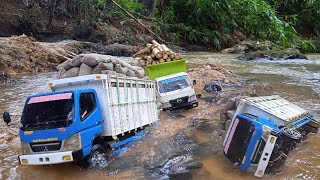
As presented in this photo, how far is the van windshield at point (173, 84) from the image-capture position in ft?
44.8

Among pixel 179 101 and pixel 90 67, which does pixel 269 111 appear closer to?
pixel 90 67

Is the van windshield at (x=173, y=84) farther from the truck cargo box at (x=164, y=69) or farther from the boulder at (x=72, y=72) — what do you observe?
the boulder at (x=72, y=72)

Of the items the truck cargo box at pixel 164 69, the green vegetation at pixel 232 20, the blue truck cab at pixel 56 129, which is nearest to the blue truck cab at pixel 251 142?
the blue truck cab at pixel 56 129

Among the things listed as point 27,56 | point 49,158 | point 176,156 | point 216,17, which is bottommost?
point 176,156

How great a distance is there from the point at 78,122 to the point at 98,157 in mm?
1088

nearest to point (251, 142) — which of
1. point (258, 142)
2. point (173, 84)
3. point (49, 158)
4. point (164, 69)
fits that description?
point (258, 142)

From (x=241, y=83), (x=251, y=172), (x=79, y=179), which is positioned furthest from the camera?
(x=241, y=83)

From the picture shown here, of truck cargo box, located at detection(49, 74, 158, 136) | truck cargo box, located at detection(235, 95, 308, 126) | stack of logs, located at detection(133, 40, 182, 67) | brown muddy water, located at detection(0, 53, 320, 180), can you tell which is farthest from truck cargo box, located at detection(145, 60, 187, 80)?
truck cargo box, located at detection(235, 95, 308, 126)

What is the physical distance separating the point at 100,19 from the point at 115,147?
84.5 ft

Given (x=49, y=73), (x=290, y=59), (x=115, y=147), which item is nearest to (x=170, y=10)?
(x=290, y=59)

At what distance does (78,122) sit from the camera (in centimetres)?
688

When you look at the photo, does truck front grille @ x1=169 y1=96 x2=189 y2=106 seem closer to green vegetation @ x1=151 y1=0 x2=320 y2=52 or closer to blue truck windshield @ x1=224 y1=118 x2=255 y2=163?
blue truck windshield @ x1=224 y1=118 x2=255 y2=163

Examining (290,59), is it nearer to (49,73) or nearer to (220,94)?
(220,94)

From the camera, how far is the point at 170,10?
128 feet
